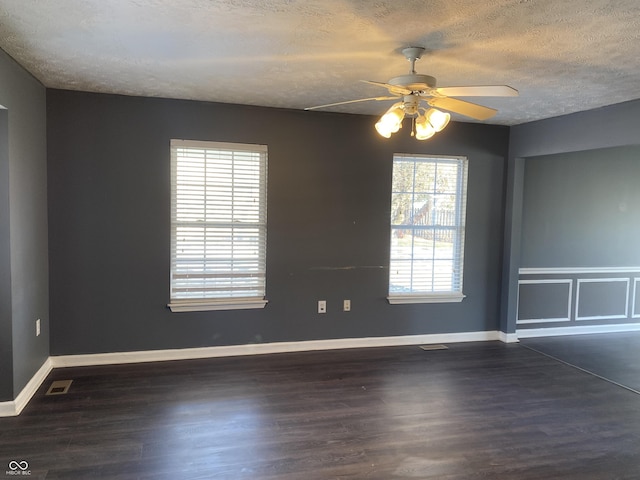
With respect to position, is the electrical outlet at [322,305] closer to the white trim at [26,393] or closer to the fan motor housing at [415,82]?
the white trim at [26,393]

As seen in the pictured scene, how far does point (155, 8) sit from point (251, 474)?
234 centimetres

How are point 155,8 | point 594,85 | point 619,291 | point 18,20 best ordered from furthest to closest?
1. point 619,291
2. point 594,85
3. point 18,20
4. point 155,8

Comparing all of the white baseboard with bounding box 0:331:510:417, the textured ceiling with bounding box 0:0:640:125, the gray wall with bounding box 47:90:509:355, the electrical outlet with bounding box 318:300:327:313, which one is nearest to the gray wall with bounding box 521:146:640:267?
the gray wall with bounding box 47:90:509:355

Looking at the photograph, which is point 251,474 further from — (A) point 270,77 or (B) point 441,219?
(B) point 441,219

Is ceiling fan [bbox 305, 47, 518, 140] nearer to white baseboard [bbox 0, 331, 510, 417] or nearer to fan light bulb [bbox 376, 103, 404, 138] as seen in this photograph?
fan light bulb [bbox 376, 103, 404, 138]

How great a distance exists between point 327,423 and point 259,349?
1.50 metres

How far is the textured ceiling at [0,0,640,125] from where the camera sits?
210 cm

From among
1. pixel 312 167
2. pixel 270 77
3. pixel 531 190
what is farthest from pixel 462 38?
pixel 531 190

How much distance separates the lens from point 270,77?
327cm

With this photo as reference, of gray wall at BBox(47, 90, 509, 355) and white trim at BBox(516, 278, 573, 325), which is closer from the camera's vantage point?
gray wall at BBox(47, 90, 509, 355)

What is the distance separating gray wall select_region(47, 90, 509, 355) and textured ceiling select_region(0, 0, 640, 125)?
45 cm

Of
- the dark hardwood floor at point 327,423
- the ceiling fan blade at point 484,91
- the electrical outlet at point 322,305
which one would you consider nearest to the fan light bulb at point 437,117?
the ceiling fan blade at point 484,91

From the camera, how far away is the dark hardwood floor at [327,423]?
255 cm

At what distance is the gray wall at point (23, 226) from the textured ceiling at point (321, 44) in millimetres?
209
